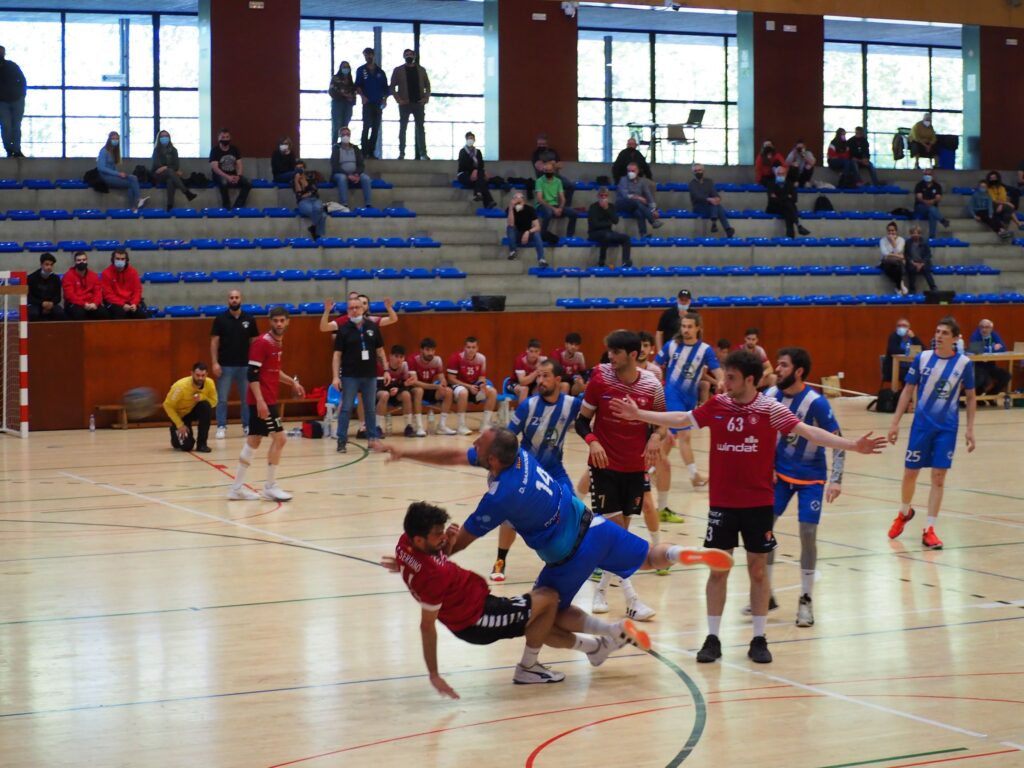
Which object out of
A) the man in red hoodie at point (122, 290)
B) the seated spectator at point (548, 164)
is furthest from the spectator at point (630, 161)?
the man in red hoodie at point (122, 290)

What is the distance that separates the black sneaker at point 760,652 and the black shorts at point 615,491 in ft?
6.22

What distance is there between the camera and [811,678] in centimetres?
800

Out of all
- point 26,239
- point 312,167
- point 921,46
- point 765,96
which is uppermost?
point 921,46

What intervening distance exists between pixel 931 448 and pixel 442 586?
6.71 m

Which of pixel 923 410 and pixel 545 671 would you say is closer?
pixel 545 671

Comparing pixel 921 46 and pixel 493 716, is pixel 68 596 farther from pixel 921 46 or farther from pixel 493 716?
pixel 921 46

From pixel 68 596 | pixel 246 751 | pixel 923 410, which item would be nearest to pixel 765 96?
pixel 923 410


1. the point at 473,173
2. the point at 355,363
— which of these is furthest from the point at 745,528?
the point at 473,173

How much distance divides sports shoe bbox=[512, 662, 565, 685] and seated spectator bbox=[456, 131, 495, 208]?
2293cm

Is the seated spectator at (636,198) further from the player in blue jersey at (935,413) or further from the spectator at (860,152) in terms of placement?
the player in blue jersey at (935,413)

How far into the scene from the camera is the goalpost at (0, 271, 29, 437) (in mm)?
21484

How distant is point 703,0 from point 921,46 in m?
11.5

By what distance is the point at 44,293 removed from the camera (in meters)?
22.4

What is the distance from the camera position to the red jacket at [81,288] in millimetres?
22656
